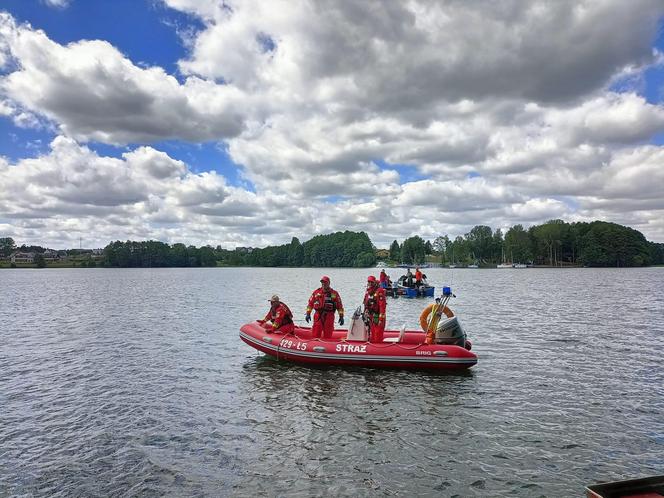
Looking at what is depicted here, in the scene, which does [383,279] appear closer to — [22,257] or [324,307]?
[324,307]

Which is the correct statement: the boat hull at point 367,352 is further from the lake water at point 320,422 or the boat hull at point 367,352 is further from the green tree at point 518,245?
the green tree at point 518,245

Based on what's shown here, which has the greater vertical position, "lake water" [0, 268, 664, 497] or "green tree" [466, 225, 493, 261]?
"green tree" [466, 225, 493, 261]

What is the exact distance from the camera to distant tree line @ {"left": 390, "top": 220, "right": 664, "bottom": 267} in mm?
132250

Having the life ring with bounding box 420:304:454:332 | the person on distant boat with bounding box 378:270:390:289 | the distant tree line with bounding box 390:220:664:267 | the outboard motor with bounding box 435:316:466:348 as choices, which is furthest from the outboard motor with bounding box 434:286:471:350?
the distant tree line with bounding box 390:220:664:267

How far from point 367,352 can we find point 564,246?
144103 mm

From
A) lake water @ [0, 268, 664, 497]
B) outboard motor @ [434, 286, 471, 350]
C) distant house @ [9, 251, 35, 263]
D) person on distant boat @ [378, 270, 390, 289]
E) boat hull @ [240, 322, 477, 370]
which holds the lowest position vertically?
lake water @ [0, 268, 664, 497]

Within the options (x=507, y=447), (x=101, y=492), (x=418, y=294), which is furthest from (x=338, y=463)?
(x=418, y=294)

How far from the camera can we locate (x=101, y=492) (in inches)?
275

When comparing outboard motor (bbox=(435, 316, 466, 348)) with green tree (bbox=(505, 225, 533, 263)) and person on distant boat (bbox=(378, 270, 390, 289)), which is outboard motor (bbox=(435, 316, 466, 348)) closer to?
person on distant boat (bbox=(378, 270, 390, 289))

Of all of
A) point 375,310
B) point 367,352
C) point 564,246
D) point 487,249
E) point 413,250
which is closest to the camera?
point 367,352

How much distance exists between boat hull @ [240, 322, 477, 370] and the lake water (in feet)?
1.20

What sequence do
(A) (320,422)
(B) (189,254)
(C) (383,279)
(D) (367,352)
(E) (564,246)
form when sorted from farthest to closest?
(B) (189,254), (E) (564,246), (C) (383,279), (D) (367,352), (A) (320,422)

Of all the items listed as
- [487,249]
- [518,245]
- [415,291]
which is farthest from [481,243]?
[415,291]

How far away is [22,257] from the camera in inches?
7470
